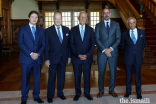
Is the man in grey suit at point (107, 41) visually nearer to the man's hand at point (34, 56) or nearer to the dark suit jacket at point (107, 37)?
the dark suit jacket at point (107, 37)

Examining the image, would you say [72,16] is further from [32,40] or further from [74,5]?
[32,40]

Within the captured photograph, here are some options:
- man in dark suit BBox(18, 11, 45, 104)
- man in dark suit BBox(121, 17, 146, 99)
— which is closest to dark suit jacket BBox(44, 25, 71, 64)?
man in dark suit BBox(18, 11, 45, 104)

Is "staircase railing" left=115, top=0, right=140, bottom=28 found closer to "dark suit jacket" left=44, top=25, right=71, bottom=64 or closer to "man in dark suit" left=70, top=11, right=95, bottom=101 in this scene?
"man in dark suit" left=70, top=11, right=95, bottom=101

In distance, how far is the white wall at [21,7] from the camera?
12.2 meters

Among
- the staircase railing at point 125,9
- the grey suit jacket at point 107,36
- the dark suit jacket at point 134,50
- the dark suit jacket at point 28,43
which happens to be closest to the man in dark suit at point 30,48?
the dark suit jacket at point 28,43

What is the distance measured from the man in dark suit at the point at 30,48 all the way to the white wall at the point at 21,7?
9.71 metres

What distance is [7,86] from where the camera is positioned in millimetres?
4496

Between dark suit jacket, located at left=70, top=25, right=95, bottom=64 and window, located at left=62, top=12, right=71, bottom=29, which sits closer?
dark suit jacket, located at left=70, top=25, right=95, bottom=64

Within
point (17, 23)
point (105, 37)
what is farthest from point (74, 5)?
point (105, 37)

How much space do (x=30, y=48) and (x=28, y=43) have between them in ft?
0.32

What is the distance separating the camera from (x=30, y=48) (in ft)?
10.4

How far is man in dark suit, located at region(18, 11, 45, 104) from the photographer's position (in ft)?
10.2

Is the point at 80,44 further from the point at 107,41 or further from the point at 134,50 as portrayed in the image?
the point at 134,50

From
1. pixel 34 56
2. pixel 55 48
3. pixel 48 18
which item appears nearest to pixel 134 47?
pixel 55 48
